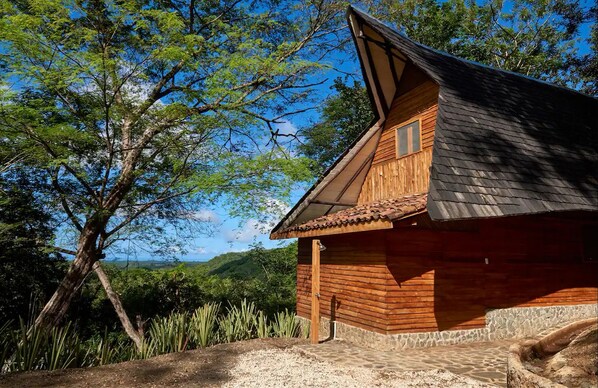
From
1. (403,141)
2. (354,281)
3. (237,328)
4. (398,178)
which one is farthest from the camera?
(403,141)

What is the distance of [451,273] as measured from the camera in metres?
8.26

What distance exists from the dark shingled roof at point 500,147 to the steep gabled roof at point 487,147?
25 mm

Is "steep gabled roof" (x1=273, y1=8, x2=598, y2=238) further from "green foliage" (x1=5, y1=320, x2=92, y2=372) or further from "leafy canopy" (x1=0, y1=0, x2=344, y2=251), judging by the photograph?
"green foliage" (x1=5, y1=320, x2=92, y2=372)

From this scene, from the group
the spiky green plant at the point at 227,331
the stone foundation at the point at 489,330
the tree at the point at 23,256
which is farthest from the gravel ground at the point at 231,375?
the tree at the point at 23,256

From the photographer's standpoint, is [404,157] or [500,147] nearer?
[500,147]

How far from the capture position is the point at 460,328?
8141 millimetres

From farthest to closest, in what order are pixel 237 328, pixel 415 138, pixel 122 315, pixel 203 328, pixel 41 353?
pixel 122 315 → pixel 415 138 → pixel 237 328 → pixel 203 328 → pixel 41 353

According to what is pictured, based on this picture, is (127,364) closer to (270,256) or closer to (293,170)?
(293,170)

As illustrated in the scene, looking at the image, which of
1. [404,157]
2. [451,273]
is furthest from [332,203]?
[451,273]

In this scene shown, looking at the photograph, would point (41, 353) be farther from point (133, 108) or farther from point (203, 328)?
point (133, 108)

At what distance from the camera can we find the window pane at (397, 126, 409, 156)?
10.1 m

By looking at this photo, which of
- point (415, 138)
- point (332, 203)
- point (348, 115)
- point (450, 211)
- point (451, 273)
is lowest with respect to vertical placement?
point (451, 273)

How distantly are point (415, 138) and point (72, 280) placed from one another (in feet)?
33.5

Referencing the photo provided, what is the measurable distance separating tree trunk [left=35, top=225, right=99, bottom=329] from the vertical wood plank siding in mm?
6731
